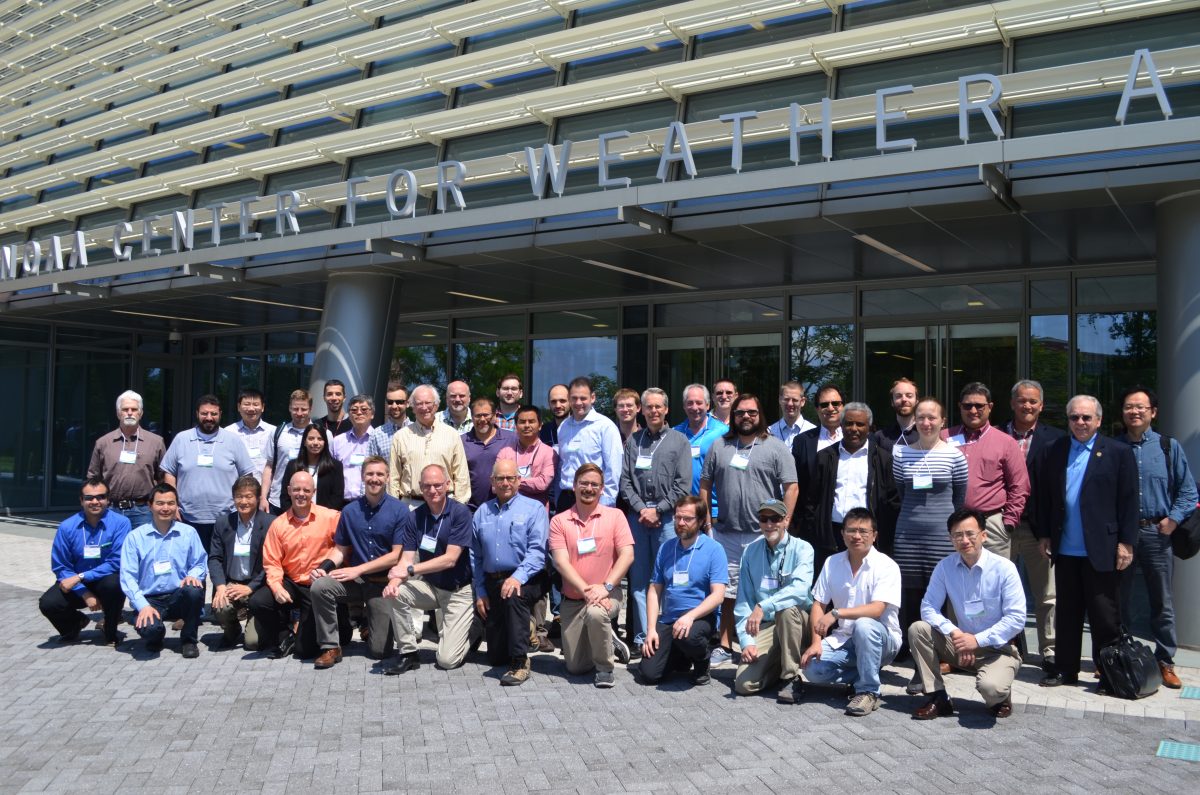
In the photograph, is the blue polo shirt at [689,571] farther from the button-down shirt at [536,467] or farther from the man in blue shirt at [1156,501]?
the man in blue shirt at [1156,501]

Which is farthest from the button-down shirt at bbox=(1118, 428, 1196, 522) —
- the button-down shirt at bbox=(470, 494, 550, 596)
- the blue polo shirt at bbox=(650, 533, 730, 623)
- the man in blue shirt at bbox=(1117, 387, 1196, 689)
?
the button-down shirt at bbox=(470, 494, 550, 596)

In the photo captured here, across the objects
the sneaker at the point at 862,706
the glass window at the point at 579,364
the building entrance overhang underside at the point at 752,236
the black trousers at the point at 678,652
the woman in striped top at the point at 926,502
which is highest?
the building entrance overhang underside at the point at 752,236

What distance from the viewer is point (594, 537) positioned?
6.86 metres

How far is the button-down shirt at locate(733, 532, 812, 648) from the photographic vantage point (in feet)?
20.7

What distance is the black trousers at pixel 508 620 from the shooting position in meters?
6.62

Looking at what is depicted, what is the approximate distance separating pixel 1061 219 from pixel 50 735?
8.07 m

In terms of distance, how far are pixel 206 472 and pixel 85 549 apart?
1.20 meters

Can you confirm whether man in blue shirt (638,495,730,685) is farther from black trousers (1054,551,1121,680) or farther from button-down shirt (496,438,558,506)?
black trousers (1054,551,1121,680)

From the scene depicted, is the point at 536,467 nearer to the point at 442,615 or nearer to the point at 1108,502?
the point at 442,615

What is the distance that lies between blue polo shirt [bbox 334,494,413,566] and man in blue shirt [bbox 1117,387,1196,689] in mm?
4779

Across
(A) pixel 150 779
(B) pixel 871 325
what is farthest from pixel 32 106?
(A) pixel 150 779

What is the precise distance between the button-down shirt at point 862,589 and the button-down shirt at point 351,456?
391cm

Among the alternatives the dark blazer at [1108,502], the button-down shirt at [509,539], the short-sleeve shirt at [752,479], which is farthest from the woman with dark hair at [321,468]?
the dark blazer at [1108,502]

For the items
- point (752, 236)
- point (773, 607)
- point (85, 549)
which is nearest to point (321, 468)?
point (85, 549)
